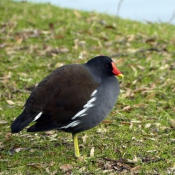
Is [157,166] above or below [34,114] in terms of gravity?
below

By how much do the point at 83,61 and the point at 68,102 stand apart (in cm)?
418

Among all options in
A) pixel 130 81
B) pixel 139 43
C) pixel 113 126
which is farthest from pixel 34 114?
pixel 139 43

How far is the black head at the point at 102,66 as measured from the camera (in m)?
5.59

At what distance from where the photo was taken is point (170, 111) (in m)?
7.21

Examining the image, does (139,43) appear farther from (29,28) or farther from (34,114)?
(34,114)

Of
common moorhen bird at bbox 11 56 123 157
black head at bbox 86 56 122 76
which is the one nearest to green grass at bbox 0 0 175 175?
common moorhen bird at bbox 11 56 123 157

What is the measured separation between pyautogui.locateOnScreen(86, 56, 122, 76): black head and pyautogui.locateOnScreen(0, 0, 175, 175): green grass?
87 cm

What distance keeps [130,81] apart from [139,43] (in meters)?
2.21

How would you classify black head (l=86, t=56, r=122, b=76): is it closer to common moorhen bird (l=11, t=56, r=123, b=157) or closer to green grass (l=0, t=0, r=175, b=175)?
common moorhen bird (l=11, t=56, r=123, b=157)

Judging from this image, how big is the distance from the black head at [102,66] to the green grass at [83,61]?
87 centimetres

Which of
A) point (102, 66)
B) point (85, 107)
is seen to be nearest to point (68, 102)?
point (85, 107)

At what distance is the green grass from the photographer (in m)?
5.36

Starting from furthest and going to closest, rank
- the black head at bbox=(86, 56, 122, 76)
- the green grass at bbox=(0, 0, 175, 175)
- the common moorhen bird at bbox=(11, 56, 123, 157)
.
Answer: the black head at bbox=(86, 56, 122, 76) < the green grass at bbox=(0, 0, 175, 175) < the common moorhen bird at bbox=(11, 56, 123, 157)

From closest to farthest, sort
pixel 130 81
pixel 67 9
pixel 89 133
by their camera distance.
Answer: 1. pixel 89 133
2. pixel 130 81
3. pixel 67 9
